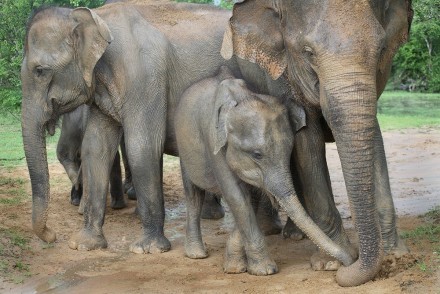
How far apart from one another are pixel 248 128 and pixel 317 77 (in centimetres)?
79

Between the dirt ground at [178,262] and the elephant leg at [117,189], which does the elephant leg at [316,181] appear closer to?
the dirt ground at [178,262]

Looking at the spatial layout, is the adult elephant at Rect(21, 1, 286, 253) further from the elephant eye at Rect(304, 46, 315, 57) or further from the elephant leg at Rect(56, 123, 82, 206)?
the elephant leg at Rect(56, 123, 82, 206)

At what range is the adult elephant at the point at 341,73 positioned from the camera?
5.32 metres

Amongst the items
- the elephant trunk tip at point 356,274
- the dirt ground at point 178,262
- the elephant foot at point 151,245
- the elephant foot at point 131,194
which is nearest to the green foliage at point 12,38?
the dirt ground at point 178,262

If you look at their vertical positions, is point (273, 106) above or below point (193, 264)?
above

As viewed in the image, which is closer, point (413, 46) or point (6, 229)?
point (6, 229)

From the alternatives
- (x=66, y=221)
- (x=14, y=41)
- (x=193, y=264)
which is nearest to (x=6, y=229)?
(x=66, y=221)

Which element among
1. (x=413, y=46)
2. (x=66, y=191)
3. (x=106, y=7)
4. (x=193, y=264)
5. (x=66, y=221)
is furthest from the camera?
(x=413, y=46)

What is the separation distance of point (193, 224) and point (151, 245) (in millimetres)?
513

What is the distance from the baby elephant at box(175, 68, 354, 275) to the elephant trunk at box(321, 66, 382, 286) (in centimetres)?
69

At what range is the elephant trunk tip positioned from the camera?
5.60m

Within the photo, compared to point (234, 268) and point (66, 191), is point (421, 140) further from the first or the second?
point (234, 268)

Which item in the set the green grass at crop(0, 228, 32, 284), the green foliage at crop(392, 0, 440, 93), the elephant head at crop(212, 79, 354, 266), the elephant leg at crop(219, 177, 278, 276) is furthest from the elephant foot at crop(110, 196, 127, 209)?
the green foliage at crop(392, 0, 440, 93)

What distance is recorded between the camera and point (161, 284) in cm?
648
